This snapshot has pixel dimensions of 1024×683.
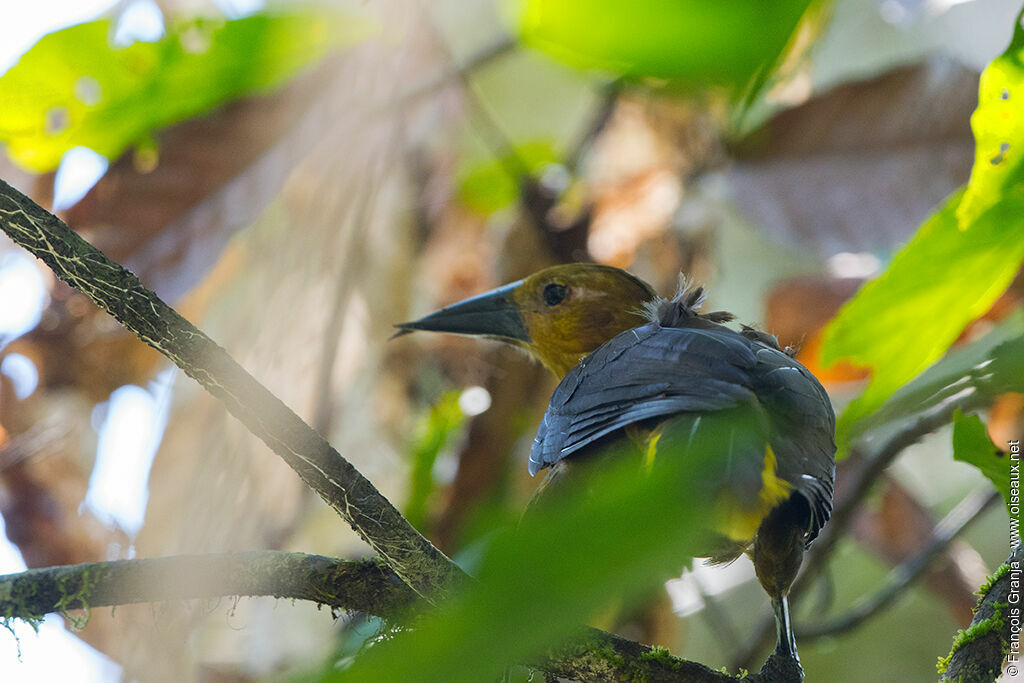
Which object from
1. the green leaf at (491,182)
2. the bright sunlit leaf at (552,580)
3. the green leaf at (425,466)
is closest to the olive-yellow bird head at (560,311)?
the green leaf at (425,466)

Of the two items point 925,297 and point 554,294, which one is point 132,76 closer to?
point 554,294

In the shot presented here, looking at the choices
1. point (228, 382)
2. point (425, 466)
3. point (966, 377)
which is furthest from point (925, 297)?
point (425, 466)

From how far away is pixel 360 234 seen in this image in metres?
2.28

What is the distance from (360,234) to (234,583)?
1214mm

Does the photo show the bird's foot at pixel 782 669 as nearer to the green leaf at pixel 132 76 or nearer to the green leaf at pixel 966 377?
the green leaf at pixel 966 377

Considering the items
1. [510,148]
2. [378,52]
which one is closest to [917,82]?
[510,148]

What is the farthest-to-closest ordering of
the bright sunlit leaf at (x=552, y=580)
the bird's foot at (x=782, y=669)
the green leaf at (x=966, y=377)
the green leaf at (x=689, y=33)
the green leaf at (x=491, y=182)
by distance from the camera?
the green leaf at (x=491, y=182) → the bird's foot at (x=782, y=669) → the green leaf at (x=966, y=377) → the green leaf at (x=689, y=33) → the bright sunlit leaf at (x=552, y=580)

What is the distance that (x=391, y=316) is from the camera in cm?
Result: 286

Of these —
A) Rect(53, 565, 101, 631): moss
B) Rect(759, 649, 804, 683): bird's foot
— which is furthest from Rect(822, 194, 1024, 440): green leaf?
Rect(53, 565, 101, 631): moss

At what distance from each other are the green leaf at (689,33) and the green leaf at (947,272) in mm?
499

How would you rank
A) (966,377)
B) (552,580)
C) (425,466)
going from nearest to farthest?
(552,580)
(966,377)
(425,466)

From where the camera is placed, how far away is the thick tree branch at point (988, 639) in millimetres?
1188

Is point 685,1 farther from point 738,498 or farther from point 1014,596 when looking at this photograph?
point 1014,596

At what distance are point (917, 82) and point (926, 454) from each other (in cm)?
217
